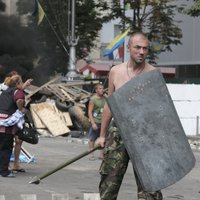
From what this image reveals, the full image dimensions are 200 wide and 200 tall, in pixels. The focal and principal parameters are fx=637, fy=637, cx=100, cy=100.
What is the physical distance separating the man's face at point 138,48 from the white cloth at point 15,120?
465cm

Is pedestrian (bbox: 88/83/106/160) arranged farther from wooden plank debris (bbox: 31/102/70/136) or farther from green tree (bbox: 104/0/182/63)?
green tree (bbox: 104/0/182/63)

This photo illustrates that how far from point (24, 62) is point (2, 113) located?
30.7 meters

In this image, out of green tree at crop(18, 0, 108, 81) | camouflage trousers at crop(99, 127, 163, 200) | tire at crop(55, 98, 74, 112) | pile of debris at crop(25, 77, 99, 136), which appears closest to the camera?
camouflage trousers at crop(99, 127, 163, 200)

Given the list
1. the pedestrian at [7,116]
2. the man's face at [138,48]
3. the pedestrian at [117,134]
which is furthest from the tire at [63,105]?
the man's face at [138,48]

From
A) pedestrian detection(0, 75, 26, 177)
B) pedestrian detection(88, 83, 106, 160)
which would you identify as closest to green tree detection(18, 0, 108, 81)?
pedestrian detection(88, 83, 106, 160)

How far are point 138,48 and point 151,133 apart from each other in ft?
2.55

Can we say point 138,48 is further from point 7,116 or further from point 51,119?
point 51,119

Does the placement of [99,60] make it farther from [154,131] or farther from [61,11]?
[154,131]

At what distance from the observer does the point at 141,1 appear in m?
29.7

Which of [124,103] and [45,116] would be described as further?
[45,116]

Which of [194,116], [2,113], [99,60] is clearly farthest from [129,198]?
[99,60]

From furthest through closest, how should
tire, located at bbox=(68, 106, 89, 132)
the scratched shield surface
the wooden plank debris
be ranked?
tire, located at bbox=(68, 106, 89, 132), the wooden plank debris, the scratched shield surface

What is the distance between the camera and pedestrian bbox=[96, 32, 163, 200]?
5520mm

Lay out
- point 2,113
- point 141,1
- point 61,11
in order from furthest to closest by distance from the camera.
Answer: point 61,11 < point 141,1 < point 2,113
